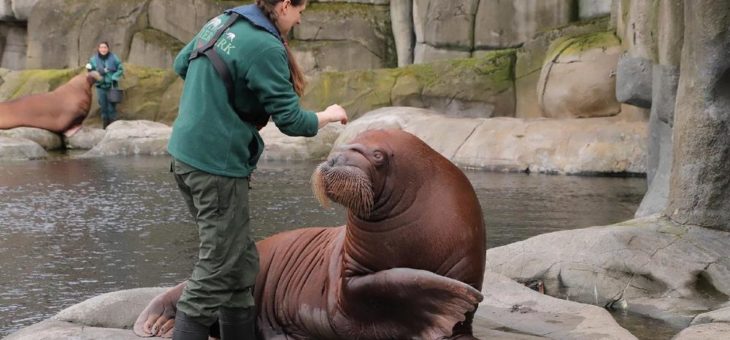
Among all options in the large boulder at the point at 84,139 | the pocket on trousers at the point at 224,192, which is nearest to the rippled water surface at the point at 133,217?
the pocket on trousers at the point at 224,192

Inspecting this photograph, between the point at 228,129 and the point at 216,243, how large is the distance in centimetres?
39

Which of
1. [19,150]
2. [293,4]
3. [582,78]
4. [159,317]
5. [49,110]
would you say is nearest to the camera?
[293,4]

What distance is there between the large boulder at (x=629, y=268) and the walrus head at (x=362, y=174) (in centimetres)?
184

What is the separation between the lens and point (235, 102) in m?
3.59

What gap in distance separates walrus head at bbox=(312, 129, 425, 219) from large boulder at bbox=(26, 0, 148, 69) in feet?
56.6

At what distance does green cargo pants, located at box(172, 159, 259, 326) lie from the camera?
139 inches

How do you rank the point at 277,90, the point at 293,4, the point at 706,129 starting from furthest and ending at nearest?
the point at 706,129
the point at 293,4
the point at 277,90

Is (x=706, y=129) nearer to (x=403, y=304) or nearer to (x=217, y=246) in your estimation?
(x=403, y=304)

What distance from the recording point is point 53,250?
7266 mm

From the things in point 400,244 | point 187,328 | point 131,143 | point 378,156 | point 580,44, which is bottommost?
point 131,143

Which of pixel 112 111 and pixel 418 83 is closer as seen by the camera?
pixel 418 83

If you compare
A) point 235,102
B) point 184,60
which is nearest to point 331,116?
point 235,102

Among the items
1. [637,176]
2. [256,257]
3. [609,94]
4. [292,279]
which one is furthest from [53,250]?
[609,94]

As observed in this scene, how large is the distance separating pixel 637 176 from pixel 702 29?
5.51m
